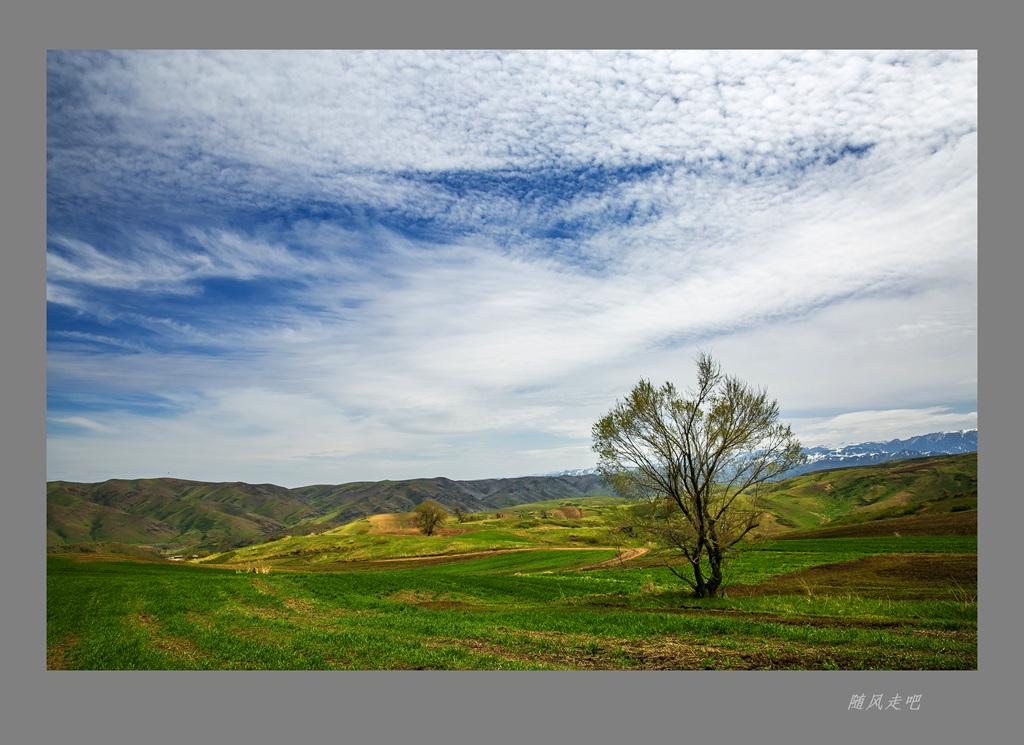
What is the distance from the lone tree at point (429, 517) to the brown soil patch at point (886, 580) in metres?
81.2

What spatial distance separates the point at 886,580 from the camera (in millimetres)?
29234

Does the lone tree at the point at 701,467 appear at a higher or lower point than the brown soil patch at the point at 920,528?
higher

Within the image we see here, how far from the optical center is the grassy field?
1466 centimetres

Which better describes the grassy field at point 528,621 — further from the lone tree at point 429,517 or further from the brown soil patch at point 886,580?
the lone tree at point 429,517

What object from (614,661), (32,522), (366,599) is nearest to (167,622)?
(32,522)

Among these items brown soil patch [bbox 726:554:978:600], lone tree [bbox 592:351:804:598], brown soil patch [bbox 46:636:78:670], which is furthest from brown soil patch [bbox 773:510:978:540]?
brown soil patch [bbox 46:636:78:670]

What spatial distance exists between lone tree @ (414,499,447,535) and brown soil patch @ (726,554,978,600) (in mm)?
81155

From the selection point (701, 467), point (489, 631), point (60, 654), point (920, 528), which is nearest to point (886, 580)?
point (701, 467)

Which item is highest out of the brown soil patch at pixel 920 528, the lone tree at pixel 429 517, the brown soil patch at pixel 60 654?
the brown soil patch at pixel 60 654

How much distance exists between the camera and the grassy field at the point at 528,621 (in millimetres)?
14664

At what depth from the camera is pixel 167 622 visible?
20.3 metres

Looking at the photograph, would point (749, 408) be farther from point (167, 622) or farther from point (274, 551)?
point (274, 551)

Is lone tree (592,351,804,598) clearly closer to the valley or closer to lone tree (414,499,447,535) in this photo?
the valley

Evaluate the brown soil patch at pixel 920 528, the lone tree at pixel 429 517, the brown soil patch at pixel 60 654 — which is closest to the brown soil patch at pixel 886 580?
the brown soil patch at pixel 60 654
